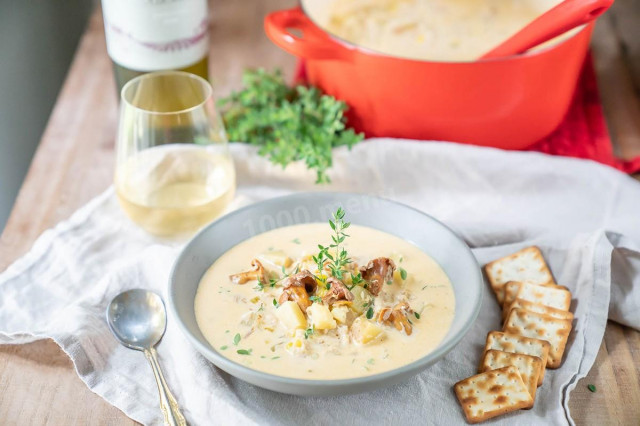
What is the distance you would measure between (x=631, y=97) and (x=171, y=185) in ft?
4.44

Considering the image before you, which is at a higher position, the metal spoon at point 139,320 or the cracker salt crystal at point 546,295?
the cracker salt crystal at point 546,295

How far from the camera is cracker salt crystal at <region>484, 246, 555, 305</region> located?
1.64 meters

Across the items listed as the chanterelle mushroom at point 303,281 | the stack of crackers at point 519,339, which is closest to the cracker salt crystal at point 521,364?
the stack of crackers at point 519,339

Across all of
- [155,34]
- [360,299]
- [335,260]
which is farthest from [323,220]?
[155,34]

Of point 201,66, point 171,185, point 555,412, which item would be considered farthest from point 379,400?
point 201,66

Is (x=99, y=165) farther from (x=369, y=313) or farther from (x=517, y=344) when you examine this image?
(x=517, y=344)

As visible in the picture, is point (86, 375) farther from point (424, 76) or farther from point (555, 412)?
point (424, 76)

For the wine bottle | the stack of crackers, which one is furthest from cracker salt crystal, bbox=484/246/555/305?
the wine bottle

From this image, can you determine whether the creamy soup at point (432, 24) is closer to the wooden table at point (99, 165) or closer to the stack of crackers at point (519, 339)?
the wooden table at point (99, 165)

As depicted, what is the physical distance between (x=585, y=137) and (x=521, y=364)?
90 cm

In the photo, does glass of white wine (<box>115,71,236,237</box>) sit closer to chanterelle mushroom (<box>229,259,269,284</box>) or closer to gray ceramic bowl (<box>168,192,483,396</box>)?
gray ceramic bowl (<box>168,192,483,396</box>)

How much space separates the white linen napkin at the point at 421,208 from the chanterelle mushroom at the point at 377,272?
178 millimetres

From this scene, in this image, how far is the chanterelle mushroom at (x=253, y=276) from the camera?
1.49m

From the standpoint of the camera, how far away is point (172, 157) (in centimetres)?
179
